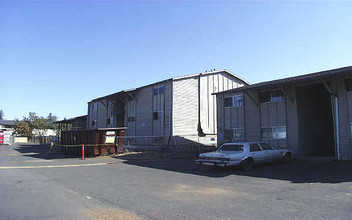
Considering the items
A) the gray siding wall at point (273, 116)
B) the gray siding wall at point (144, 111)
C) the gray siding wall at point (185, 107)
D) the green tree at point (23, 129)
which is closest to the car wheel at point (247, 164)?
the gray siding wall at point (273, 116)

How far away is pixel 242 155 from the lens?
12391mm

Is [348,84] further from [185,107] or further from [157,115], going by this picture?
[157,115]

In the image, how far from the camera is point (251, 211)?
567 cm

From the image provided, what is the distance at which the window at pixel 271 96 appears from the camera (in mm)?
18172

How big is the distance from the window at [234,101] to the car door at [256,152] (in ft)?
25.2

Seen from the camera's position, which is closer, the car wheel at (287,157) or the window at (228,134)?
the car wheel at (287,157)

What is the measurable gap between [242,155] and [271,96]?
791 centimetres

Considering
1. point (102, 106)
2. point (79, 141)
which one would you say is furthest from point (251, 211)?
point (102, 106)

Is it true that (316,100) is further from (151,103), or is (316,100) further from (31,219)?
(31,219)

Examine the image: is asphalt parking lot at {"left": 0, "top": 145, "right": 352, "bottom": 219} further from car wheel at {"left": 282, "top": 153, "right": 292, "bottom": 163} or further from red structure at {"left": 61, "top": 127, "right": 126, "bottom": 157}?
red structure at {"left": 61, "top": 127, "right": 126, "bottom": 157}

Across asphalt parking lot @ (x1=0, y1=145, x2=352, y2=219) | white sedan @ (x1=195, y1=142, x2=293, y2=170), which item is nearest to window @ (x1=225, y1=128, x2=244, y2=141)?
white sedan @ (x1=195, y1=142, x2=293, y2=170)

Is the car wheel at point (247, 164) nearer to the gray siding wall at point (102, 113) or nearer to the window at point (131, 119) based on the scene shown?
the window at point (131, 119)

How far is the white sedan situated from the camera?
39.9 ft

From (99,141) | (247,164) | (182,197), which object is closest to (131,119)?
(99,141)
